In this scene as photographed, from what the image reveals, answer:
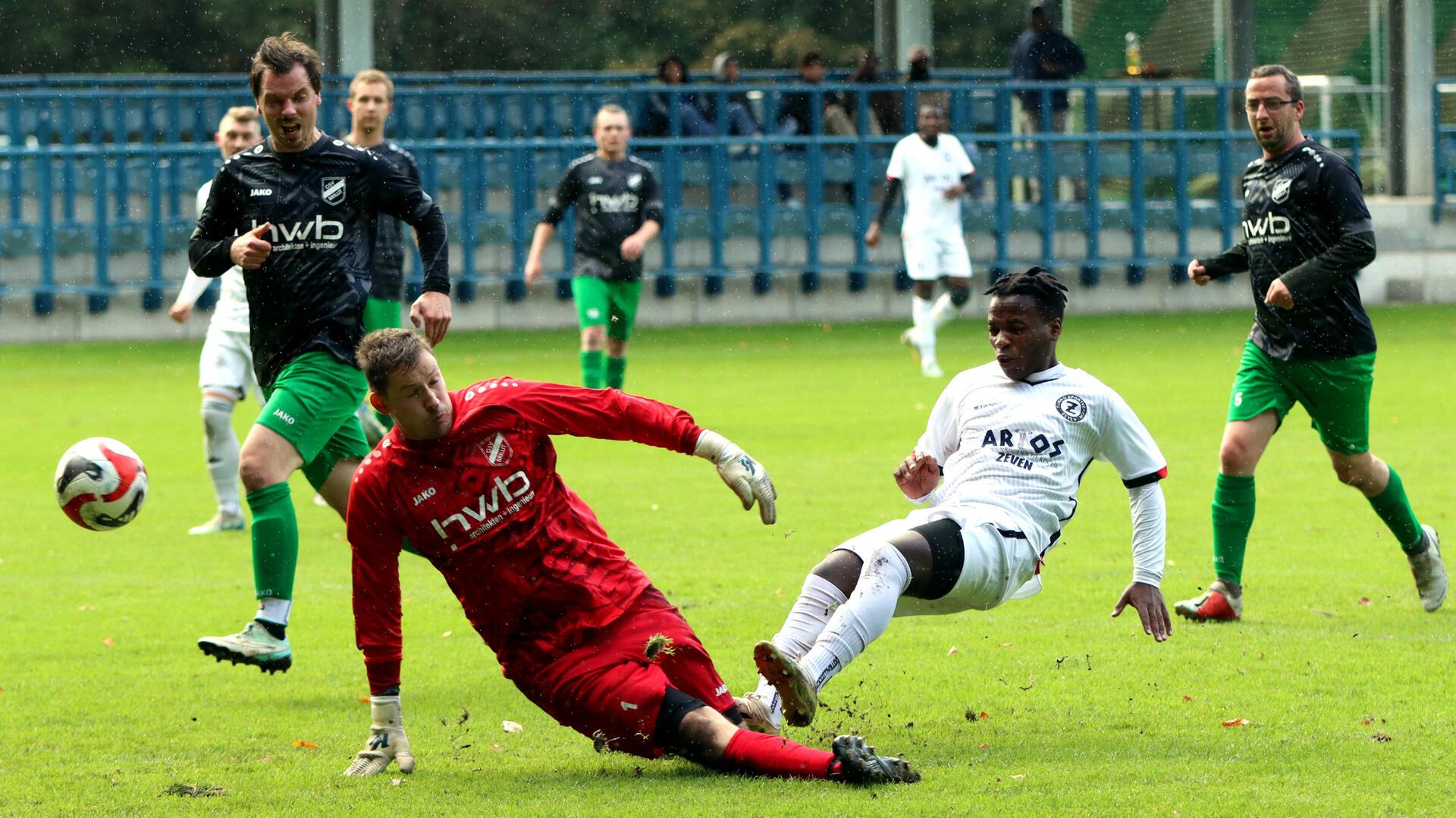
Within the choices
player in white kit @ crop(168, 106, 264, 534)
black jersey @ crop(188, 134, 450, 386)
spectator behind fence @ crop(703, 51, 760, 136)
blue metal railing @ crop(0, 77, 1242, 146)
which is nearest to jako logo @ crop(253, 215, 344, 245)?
black jersey @ crop(188, 134, 450, 386)

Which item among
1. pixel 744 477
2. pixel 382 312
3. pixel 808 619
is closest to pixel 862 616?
Answer: pixel 808 619

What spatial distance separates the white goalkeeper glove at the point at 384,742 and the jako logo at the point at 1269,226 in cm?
395

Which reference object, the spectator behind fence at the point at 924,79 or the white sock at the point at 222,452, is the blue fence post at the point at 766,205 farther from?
the white sock at the point at 222,452

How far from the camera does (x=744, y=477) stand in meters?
4.73

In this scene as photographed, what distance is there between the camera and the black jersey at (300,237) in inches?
251

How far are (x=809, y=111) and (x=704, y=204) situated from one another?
5.90 feet

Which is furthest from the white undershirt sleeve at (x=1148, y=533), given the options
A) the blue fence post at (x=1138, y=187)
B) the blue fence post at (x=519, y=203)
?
the blue fence post at (x=1138, y=187)

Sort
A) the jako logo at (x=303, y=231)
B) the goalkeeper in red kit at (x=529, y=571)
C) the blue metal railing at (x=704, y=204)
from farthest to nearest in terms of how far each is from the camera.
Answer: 1. the blue metal railing at (x=704, y=204)
2. the jako logo at (x=303, y=231)
3. the goalkeeper in red kit at (x=529, y=571)

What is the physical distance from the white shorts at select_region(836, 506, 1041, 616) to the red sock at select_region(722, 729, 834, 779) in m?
0.55

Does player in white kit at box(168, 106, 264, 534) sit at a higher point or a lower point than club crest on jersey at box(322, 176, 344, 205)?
lower

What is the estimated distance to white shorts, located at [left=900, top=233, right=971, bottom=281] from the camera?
57.6 ft

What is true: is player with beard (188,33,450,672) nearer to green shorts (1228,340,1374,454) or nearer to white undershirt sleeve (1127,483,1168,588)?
white undershirt sleeve (1127,483,1168,588)

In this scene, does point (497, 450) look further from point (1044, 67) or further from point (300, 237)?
point (1044, 67)

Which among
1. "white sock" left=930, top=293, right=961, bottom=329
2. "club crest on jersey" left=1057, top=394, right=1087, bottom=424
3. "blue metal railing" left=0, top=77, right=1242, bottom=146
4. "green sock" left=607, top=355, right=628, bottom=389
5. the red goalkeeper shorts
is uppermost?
"blue metal railing" left=0, top=77, right=1242, bottom=146
